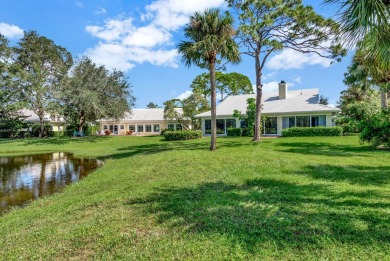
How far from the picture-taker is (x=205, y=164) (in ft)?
33.2

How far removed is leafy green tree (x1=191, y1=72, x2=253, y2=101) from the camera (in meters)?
44.6

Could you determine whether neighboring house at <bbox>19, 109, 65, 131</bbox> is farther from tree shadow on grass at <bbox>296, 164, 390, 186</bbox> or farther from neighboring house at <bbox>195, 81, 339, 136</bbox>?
tree shadow on grass at <bbox>296, 164, 390, 186</bbox>

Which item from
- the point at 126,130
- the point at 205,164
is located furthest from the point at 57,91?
the point at 205,164

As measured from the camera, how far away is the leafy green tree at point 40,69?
29.6 m

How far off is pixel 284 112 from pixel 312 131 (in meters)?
3.56

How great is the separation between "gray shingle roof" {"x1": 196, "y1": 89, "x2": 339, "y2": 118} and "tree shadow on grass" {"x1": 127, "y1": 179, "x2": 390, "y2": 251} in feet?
66.3

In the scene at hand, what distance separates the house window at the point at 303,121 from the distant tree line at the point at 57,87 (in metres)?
20.5

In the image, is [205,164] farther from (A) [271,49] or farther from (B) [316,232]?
(A) [271,49]

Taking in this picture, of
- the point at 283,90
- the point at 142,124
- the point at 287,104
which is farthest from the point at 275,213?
the point at 142,124

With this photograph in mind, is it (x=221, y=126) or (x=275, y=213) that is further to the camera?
(x=221, y=126)

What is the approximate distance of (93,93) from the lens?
2817 centimetres

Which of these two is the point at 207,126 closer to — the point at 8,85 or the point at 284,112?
the point at 284,112

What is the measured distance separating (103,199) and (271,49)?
640 inches

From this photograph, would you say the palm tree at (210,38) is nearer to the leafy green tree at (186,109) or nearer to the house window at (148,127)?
the leafy green tree at (186,109)
